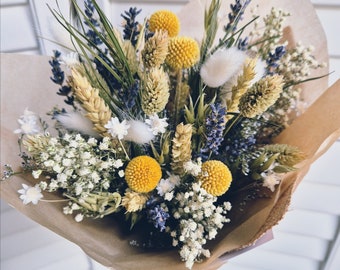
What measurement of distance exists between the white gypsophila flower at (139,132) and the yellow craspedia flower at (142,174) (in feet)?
0.09

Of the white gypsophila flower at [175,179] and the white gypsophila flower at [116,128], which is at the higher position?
the white gypsophila flower at [116,128]

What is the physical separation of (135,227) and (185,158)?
189mm

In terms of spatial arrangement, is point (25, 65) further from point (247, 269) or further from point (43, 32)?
point (247, 269)

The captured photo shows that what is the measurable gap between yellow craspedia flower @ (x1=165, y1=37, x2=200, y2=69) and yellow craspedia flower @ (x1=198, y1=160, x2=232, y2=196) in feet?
0.50

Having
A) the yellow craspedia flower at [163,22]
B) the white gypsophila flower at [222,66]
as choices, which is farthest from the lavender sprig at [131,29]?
the white gypsophila flower at [222,66]

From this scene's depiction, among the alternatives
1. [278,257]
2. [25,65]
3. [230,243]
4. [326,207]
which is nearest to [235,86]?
[230,243]

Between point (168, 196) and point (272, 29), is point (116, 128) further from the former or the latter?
point (272, 29)

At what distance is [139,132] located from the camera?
0.53 metres

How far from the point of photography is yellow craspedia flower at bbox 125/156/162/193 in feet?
1.70

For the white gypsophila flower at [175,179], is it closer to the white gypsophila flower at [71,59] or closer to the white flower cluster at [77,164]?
the white flower cluster at [77,164]

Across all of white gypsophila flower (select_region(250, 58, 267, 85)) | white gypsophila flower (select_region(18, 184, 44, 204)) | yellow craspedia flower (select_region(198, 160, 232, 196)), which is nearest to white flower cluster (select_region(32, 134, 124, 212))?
white gypsophila flower (select_region(18, 184, 44, 204))

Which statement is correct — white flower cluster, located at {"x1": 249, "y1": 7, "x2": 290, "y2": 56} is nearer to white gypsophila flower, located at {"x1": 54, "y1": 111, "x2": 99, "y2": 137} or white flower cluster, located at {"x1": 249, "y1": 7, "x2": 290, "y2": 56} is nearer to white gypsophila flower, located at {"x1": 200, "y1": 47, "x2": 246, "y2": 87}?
white gypsophila flower, located at {"x1": 200, "y1": 47, "x2": 246, "y2": 87}

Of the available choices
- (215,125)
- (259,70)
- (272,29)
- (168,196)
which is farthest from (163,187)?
(272,29)

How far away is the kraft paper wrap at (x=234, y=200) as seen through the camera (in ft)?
1.77
